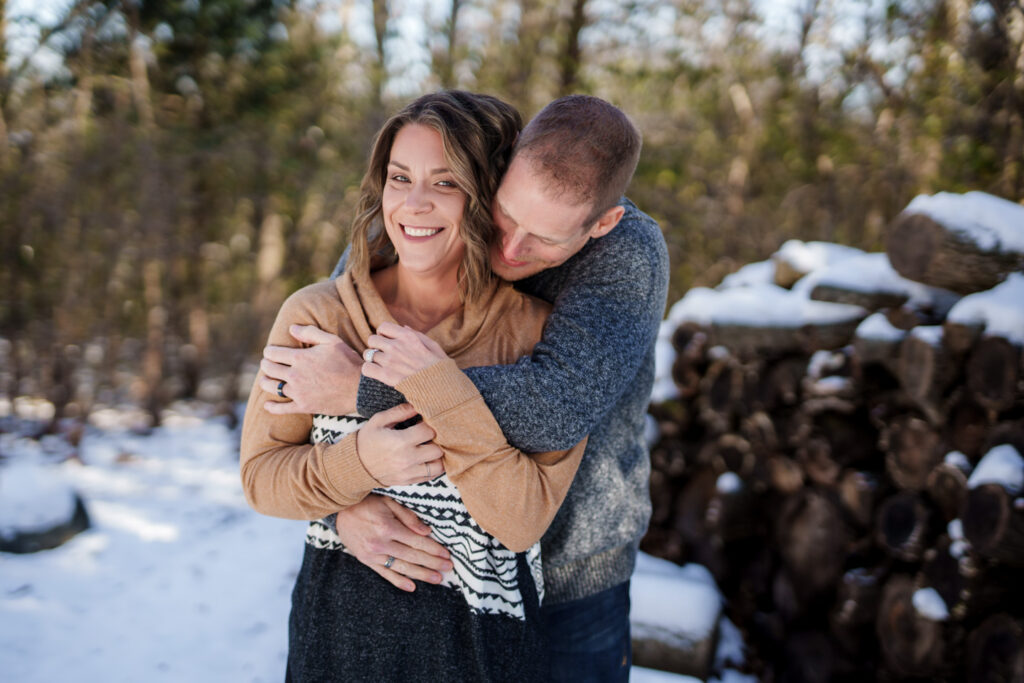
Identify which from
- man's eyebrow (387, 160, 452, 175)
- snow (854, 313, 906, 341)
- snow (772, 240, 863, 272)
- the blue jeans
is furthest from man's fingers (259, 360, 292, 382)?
snow (772, 240, 863, 272)

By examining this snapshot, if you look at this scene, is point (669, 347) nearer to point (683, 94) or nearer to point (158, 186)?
point (158, 186)

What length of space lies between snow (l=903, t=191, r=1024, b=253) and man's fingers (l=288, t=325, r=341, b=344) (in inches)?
81.8

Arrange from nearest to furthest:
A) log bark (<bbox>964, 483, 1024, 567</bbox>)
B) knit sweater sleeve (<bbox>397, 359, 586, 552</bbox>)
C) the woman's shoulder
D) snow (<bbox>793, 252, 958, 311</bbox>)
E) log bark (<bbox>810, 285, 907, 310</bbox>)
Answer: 1. knit sweater sleeve (<bbox>397, 359, 586, 552</bbox>)
2. the woman's shoulder
3. log bark (<bbox>964, 483, 1024, 567</bbox>)
4. snow (<bbox>793, 252, 958, 311</bbox>)
5. log bark (<bbox>810, 285, 907, 310</bbox>)

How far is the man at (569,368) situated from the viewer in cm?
116

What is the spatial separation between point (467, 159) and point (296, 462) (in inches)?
26.3

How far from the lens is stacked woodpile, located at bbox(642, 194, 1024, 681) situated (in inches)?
79.9

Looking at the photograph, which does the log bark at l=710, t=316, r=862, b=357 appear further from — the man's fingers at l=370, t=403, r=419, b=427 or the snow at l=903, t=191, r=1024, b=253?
the man's fingers at l=370, t=403, r=419, b=427

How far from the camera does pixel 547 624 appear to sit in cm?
144

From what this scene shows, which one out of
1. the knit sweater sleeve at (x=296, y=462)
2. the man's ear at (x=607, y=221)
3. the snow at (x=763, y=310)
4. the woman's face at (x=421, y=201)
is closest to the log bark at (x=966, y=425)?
the snow at (x=763, y=310)

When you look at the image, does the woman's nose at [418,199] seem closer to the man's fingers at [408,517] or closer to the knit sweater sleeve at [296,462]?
the knit sweater sleeve at [296,462]

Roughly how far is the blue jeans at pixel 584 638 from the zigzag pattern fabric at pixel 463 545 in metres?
0.24

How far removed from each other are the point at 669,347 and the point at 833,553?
1366 mm

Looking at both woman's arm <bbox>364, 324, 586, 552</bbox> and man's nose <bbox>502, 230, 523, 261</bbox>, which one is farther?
man's nose <bbox>502, 230, 523, 261</bbox>

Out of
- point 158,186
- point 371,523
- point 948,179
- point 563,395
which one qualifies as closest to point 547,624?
point 371,523
